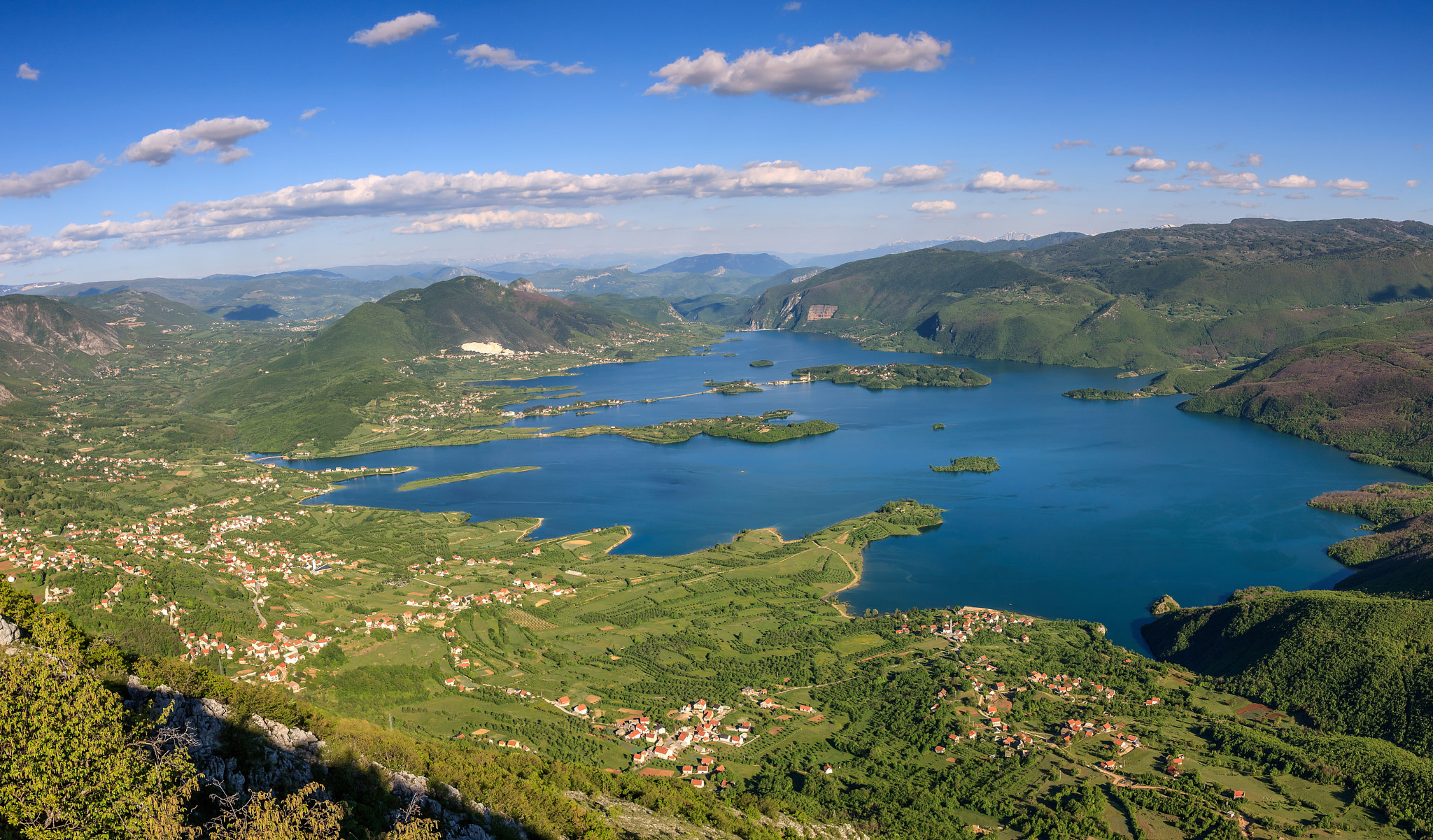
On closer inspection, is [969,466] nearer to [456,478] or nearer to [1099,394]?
[456,478]

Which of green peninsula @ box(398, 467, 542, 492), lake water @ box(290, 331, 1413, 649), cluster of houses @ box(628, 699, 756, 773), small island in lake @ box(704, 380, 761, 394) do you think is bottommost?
cluster of houses @ box(628, 699, 756, 773)

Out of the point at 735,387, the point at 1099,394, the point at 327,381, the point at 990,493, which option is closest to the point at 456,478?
the point at 990,493

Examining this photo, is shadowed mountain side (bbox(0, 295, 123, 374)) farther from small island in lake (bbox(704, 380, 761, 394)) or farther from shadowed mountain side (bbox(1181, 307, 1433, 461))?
shadowed mountain side (bbox(1181, 307, 1433, 461))

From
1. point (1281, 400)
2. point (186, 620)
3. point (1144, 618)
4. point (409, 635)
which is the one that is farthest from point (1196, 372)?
point (186, 620)

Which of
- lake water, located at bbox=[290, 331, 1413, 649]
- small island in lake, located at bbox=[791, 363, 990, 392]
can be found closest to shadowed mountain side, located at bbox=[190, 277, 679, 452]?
lake water, located at bbox=[290, 331, 1413, 649]

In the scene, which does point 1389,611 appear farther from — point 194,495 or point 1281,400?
point 194,495
